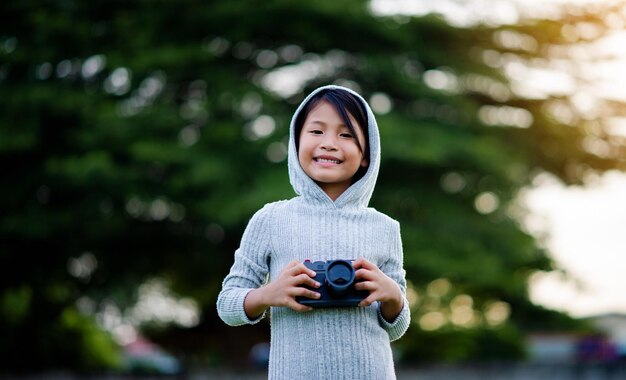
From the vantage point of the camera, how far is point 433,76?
13.6 metres

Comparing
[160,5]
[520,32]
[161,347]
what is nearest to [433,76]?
[520,32]

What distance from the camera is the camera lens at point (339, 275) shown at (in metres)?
2.24

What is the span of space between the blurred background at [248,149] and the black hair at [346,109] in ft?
27.8

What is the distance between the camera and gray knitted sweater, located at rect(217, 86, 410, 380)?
236cm

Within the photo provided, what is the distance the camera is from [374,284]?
2271 millimetres

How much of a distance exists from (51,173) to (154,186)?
132cm

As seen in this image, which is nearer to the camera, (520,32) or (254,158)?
(254,158)

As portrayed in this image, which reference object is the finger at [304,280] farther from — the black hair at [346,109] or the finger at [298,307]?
the black hair at [346,109]

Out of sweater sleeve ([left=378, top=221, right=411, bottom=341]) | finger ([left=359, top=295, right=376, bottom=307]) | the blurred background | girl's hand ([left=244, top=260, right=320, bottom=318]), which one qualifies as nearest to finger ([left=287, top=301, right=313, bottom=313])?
girl's hand ([left=244, top=260, right=320, bottom=318])

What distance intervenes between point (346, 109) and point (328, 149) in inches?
4.9

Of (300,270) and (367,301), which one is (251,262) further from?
(367,301)

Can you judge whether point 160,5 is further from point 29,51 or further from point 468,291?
point 468,291

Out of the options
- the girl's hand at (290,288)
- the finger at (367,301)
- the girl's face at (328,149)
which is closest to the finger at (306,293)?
the girl's hand at (290,288)

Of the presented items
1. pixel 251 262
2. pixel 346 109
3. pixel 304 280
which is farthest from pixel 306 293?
pixel 346 109
